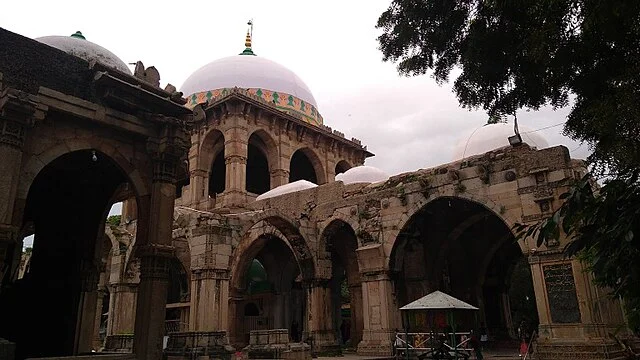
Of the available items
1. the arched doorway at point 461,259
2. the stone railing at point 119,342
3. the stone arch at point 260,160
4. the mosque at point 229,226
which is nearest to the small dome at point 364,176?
the mosque at point 229,226

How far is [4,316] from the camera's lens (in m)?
8.77

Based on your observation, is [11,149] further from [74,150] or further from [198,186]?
[198,186]

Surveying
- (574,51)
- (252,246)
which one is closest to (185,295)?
(252,246)

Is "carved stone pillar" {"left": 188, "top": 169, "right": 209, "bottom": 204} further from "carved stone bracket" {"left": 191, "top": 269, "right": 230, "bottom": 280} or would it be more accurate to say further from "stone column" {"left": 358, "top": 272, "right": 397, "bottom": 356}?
"stone column" {"left": 358, "top": 272, "right": 397, "bottom": 356}

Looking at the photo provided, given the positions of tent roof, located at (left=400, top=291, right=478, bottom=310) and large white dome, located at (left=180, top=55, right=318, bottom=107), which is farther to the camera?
large white dome, located at (left=180, top=55, right=318, bottom=107)

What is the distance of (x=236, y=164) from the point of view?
2527 cm

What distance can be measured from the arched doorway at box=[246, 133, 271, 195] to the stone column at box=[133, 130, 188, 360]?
66.1 ft

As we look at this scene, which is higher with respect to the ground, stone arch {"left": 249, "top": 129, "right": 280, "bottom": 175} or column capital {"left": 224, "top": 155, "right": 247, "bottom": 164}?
stone arch {"left": 249, "top": 129, "right": 280, "bottom": 175}

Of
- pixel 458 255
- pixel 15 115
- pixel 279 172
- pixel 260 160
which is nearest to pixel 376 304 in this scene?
pixel 458 255

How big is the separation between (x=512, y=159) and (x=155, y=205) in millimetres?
10081

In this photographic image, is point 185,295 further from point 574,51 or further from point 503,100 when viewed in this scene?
point 574,51

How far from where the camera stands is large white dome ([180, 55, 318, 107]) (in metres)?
30.5

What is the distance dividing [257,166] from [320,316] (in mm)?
17961

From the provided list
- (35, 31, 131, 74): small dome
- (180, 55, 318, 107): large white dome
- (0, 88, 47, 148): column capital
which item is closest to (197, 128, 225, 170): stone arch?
(180, 55, 318, 107): large white dome
